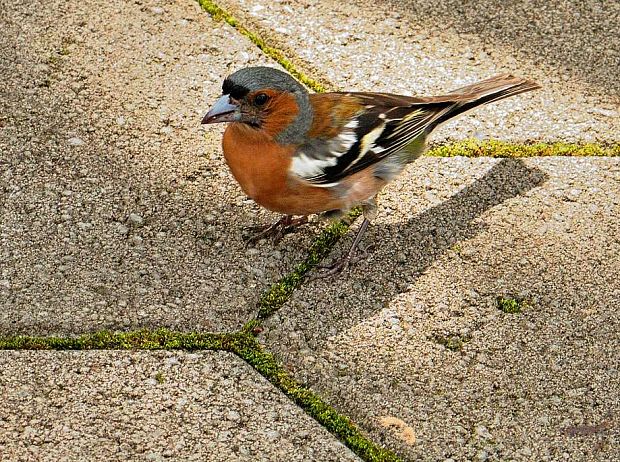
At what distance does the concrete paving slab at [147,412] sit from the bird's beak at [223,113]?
1.00m

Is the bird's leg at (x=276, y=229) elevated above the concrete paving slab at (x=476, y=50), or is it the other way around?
the concrete paving slab at (x=476, y=50)

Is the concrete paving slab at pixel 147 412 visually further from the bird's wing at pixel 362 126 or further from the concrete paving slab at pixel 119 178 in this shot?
the bird's wing at pixel 362 126

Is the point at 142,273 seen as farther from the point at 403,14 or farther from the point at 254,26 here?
the point at 403,14

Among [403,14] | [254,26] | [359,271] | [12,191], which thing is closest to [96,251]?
[12,191]

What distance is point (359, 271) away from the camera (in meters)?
4.34

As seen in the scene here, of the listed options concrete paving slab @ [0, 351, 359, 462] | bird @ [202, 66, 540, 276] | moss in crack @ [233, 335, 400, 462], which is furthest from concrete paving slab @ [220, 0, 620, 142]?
concrete paving slab @ [0, 351, 359, 462]

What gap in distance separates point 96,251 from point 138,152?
73cm

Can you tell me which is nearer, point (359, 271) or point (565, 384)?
point (565, 384)

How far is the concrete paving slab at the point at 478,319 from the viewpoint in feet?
11.9

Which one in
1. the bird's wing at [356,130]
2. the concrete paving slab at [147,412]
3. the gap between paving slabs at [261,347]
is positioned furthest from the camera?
the bird's wing at [356,130]

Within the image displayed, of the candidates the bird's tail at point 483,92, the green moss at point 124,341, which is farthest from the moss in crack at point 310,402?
the bird's tail at point 483,92

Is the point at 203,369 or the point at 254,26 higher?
the point at 254,26

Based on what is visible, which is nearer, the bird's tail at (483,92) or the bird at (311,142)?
the bird at (311,142)

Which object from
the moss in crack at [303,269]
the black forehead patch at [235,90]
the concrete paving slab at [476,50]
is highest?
the black forehead patch at [235,90]
